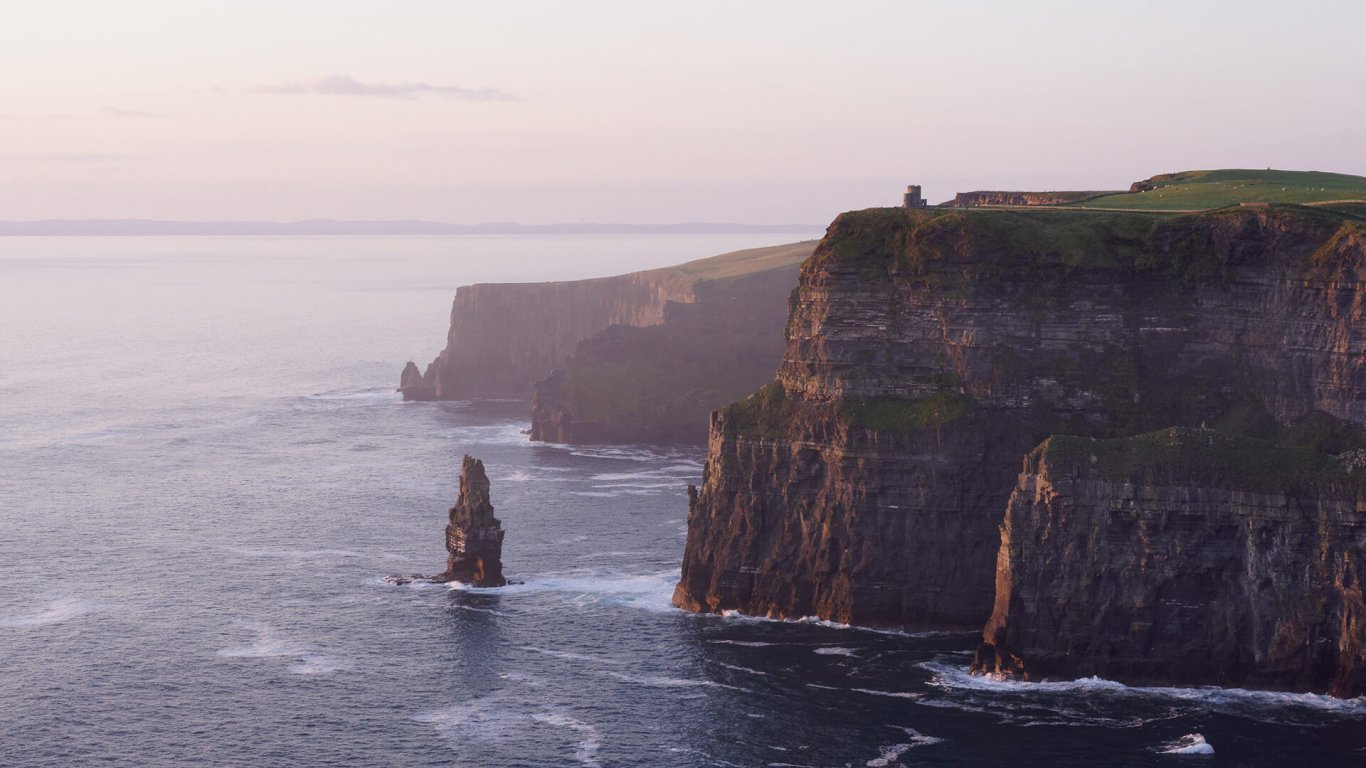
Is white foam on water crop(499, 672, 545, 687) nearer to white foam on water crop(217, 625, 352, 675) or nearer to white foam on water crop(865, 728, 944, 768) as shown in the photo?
white foam on water crop(217, 625, 352, 675)

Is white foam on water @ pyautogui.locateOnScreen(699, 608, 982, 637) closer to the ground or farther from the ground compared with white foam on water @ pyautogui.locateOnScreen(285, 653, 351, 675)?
farther from the ground

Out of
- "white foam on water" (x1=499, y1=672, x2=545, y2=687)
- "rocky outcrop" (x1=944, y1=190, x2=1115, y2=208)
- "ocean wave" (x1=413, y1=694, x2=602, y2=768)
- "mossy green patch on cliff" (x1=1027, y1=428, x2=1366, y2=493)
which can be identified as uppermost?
"rocky outcrop" (x1=944, y1=190, x2=1115, y2=208)

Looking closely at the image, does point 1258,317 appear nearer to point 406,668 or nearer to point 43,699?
point 406,668

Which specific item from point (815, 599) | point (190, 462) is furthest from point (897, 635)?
point (190, 462)

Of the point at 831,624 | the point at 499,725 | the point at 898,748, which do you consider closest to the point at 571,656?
the point at 499,725

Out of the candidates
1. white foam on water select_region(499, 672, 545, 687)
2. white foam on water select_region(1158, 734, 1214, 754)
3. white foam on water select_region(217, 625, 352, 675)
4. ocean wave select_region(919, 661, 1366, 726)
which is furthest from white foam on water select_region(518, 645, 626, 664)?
white foam on water select_region(1158, 734, 1214, 754)

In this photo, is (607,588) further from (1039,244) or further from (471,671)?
(1039,244)
